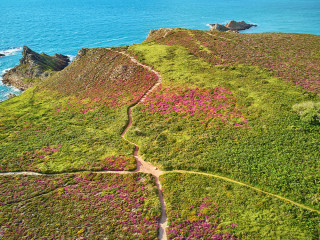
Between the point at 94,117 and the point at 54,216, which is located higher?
the point at 94,117

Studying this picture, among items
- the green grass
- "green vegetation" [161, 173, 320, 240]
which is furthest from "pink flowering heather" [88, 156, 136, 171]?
"green vegetation" [161, 173, 320, 240]

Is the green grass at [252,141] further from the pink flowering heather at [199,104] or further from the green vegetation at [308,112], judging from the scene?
the pink flowering heather at [199,104]

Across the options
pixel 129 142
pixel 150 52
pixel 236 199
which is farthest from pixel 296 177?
pixel 150 52

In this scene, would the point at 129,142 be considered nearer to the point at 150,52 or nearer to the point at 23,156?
the point at 23,156

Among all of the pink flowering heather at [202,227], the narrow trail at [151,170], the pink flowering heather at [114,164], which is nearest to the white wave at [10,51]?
the narrow trail at [151,170]

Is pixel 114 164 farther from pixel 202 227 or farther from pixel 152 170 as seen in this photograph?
pixel 202 227

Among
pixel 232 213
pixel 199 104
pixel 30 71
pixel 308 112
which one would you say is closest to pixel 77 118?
pixel 199 104
